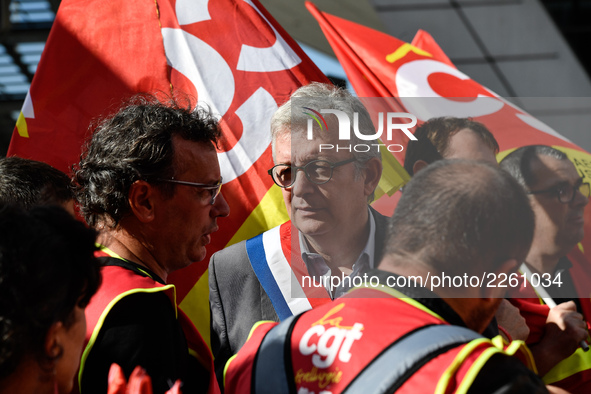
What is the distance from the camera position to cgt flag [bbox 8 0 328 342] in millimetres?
3504

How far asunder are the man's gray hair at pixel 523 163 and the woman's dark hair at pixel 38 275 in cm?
116

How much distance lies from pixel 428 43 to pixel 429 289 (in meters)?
3.89

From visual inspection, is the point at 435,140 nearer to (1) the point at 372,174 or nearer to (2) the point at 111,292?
(1) the point at 372,174

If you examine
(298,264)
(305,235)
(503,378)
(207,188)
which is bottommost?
(298,264)

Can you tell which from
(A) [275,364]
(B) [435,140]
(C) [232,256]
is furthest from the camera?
(C) [232,256]

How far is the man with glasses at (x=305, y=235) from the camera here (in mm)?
2455

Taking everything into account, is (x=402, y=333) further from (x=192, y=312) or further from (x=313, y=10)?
(x=313, y=10)

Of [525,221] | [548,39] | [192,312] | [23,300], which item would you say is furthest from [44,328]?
[548,39]

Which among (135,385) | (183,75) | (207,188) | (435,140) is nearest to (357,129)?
(435,140)

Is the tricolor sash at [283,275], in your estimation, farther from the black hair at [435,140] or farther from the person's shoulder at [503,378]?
the person's shoulder at [503,378]

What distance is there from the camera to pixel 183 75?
3.73 m

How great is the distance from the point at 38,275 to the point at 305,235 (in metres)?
1.39

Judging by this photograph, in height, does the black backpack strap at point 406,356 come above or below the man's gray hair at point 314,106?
above

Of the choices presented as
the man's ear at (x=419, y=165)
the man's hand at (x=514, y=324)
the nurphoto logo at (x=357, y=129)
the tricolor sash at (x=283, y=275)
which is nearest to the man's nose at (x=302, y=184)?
the nurphoto logo at (x=357, y=129)
